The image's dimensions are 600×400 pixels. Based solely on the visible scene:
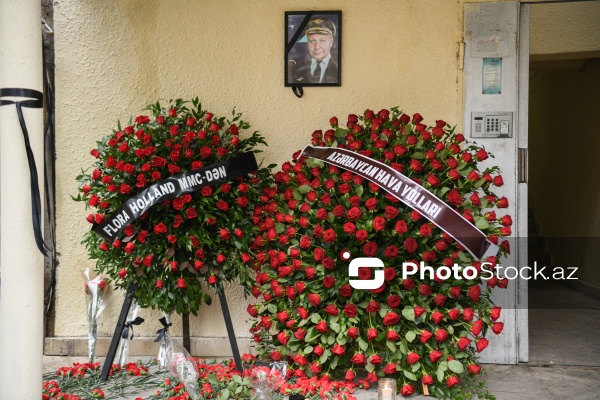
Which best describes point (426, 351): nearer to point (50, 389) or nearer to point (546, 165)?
point (50, 389)

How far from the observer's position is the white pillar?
2467mm

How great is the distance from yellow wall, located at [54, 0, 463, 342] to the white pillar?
1.58 meters

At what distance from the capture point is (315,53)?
3986mm

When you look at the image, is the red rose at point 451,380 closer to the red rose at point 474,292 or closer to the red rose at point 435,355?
the red rose at point 435,355

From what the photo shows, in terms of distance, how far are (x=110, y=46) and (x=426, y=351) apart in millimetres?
2808

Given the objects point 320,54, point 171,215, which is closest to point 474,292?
point 171,215

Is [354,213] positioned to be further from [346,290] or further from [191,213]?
[191,213]

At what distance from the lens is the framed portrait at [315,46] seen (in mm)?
3969

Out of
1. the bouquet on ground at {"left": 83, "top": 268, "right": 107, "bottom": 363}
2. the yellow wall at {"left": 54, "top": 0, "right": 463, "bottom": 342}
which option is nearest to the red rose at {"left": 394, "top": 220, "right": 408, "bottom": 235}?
the yellow wall at {"left": 54, "top": 0, "right": 463, "bottom": 342}

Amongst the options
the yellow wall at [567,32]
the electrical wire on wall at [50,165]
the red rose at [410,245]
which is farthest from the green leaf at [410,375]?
the yellow wall at [567,32]

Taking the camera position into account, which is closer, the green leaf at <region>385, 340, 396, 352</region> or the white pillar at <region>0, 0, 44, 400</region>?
the white pillar at <region>0, 0, 44, 400</region>

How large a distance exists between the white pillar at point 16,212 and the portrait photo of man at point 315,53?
6.02ft

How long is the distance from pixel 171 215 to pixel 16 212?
1.03 meters

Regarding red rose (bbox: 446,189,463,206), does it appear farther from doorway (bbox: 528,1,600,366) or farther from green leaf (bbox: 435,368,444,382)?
doorway (bbox: 528,1,600,366)
